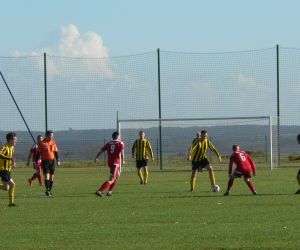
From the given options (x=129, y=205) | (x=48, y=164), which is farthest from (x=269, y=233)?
(x=48, y=164)

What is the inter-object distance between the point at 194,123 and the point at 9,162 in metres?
26.5

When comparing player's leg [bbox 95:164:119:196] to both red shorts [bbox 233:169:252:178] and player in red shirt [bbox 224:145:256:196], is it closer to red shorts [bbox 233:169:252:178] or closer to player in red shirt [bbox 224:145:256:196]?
player in red shirt [bbox 224:145:256:196]

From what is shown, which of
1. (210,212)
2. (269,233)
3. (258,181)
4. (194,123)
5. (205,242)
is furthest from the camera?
(194,123)

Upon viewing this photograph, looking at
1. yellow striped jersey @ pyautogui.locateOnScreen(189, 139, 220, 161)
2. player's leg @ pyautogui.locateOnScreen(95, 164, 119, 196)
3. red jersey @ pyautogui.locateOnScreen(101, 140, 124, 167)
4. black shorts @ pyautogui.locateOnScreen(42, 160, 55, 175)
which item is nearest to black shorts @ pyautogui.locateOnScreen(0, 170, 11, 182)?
player's leg @ pyautogui.locateOnScreen(95, 164, 119, 196)

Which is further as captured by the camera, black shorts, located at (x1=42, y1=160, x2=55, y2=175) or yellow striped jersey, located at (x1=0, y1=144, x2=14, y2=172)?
black shorts, located at (x1=42, y1=160, x2=55, y2=175)

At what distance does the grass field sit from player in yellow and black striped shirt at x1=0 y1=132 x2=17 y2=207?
0.41 meters

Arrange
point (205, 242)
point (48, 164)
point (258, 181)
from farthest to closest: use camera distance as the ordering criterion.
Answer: point (258, 181) < point (48, 164) < point (205, 242)

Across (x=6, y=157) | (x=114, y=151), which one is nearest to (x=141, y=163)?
(x=114, y=151)

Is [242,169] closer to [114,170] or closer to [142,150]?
[114,170]

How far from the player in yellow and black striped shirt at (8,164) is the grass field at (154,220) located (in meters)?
0.41

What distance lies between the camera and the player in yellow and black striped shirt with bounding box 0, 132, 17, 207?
69.7 ft

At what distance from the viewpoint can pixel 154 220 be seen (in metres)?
17.0

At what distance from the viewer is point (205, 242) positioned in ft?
44.7

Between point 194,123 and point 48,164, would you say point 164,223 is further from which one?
point 194,123
